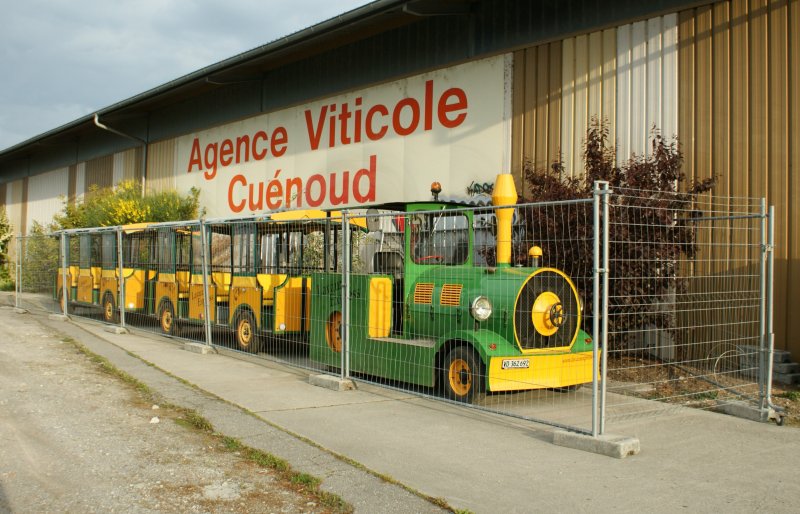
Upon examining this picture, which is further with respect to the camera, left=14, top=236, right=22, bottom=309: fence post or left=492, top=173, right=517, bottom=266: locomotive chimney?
left=14, top=236, right=22, bottom=309: fence post

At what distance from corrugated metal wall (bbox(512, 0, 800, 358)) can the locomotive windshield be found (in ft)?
13.2

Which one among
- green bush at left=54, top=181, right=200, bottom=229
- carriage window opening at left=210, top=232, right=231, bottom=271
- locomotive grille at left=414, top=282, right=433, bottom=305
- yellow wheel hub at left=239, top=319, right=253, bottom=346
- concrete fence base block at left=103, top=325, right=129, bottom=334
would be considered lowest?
concrete fence base block at left=103, top=325, right=129, bottom=334

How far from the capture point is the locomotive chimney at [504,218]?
7824mm

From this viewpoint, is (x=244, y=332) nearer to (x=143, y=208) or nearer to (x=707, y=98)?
(x=707, y=98)

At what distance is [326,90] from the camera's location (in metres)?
17.6

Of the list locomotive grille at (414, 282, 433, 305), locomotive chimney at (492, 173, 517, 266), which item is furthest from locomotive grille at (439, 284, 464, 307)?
Result: locomotive chimney at (492, 173, 517, 266)

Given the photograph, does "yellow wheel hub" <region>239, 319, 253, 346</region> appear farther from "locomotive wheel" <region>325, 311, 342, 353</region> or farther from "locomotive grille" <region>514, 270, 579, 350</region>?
"locomotive grille" <region>514, 270, 579, 350</region>

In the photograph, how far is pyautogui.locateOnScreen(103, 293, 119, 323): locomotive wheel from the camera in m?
15.2

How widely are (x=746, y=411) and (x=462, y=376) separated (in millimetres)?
3062

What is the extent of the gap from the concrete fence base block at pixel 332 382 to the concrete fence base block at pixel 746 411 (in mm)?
4273

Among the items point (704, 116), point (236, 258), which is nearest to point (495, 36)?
point (704, 116)

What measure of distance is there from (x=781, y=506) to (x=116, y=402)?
6.32 m

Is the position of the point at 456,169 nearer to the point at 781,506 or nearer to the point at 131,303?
the point at 131,303

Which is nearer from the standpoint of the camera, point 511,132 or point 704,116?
point 704,116
